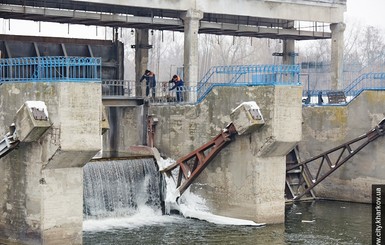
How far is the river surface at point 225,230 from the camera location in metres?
22.1

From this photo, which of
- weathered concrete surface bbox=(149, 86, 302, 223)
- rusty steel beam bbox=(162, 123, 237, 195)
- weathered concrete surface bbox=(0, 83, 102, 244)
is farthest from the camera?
rusty steel beam bbox=(162, 123, 237, 195)

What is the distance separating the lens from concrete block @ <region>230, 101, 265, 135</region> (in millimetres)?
23531

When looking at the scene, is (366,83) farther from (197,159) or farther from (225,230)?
(225,230)

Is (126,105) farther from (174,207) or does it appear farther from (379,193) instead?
(379,193)

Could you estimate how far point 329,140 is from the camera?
29.7 meters

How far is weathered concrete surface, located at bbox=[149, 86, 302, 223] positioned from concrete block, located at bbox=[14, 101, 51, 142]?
6978 mm

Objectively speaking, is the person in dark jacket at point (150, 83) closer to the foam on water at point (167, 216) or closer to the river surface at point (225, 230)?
the foam on water at point (167, 216)

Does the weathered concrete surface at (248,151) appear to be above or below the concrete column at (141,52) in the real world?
below

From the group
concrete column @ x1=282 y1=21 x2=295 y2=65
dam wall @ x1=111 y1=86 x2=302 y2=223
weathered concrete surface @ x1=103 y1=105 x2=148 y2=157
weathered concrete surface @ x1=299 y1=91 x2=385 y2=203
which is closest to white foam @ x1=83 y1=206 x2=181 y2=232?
dam wall @ x1=111 y1=86 x2=302 y2=223

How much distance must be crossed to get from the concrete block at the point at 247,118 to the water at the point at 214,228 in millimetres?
2779

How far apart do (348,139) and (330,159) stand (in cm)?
104

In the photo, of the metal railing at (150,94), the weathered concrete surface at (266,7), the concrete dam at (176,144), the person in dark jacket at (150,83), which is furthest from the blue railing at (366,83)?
the person in dark jacket at (150,83)

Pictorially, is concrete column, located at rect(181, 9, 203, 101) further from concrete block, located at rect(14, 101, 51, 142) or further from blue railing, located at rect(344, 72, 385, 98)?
concrete block, located at rect(14, 101, 51, 142)

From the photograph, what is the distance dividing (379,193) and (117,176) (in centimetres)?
907
